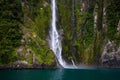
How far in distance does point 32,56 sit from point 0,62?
7.32 m

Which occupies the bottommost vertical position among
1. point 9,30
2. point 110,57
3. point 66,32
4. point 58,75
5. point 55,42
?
point 110,57

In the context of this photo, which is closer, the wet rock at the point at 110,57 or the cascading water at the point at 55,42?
the wet rock at the point at 110,57

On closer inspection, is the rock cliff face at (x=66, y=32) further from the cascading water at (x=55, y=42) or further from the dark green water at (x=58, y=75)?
the dark green water at (x=58, y=75)

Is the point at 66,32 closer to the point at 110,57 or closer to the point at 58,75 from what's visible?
the point at 110,57

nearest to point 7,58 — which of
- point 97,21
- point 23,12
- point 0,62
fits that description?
point 0,62

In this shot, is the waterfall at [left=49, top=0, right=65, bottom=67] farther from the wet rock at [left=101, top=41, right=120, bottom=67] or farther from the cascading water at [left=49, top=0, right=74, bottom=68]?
the wet rock at [left=101, top=41, right=120, bottom=67]

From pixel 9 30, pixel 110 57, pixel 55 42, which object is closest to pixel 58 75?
pixel 9 30

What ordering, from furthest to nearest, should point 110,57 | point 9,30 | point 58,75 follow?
point 110,57 < point 9,30 < point 58,75

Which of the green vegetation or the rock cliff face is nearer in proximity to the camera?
the green vegetation

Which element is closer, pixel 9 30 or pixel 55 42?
pixel 9 30

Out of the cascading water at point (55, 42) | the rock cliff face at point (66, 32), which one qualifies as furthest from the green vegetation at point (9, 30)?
the cascading water at point (55, 42)

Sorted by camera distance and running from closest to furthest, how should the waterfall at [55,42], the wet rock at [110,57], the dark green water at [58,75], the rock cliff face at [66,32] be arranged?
1. the dark green water at [58,75]
2. the rock cliff face at [66,32]
3. the wet rock at [110,57]
4. the waterfall at [55,42]

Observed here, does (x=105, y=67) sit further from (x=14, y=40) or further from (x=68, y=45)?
(x=14, y=40)

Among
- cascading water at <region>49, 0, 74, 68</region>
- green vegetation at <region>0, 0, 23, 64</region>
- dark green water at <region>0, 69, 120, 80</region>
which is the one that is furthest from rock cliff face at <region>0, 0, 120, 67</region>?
dark green water at <region>0, 69, 120, 80</region>
